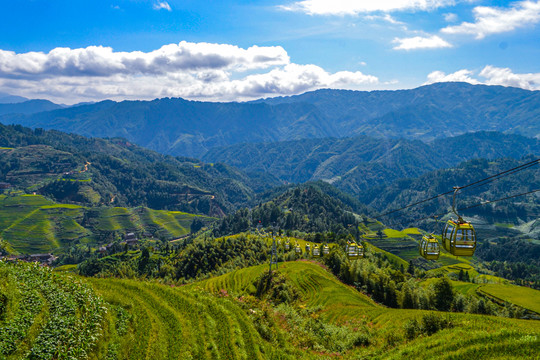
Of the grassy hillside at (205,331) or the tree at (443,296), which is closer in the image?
the grassy hillside at (205,331)

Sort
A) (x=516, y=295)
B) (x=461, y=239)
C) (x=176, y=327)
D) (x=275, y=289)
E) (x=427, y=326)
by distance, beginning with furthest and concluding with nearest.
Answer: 1. (x=516, y=295)
2. (x=275, y=289)
3. (x=427, y=326)
4. (x=176, y=327)
5. (x=461, y=239)

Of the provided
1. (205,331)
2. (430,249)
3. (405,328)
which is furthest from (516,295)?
(205,331)

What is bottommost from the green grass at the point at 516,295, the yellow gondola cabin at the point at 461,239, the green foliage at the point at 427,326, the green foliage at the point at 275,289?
the green grass at the point at 516,295

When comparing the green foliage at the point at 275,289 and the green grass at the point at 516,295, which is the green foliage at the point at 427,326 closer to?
the green foliage at the point at 275,289

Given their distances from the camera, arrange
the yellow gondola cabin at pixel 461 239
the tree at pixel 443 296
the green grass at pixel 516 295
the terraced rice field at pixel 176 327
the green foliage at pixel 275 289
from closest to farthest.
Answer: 1. the yellow gondola cabin at pixel 461 239
2. the terraced rice field at pixel 176 327
3. the green foliage at pixel 275 289
4. the tree at pixel 443 296
5. the green grass at pixel 516 295

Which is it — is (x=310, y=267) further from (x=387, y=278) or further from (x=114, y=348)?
(x=114, y=348)

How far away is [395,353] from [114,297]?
1293 inches

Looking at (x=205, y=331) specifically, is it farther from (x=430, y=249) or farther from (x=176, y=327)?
(x=430, y=249)

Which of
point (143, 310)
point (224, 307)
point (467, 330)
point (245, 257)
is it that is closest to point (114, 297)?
point (143, 310)

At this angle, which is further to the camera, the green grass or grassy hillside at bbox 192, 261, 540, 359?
the green grass

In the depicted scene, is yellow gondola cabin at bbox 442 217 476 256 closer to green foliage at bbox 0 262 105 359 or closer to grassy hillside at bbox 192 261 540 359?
grassy hillside at bbox 192 261 540 359

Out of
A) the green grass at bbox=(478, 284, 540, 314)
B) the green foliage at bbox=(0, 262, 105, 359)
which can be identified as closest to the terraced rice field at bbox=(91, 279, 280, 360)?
the green foliage at bbox=(0, 262, 105, 359)

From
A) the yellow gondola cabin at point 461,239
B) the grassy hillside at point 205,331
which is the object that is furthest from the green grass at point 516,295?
the yellow gondola cabin at point 461,239

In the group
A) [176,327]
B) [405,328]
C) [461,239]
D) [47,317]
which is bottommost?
[405,328]
